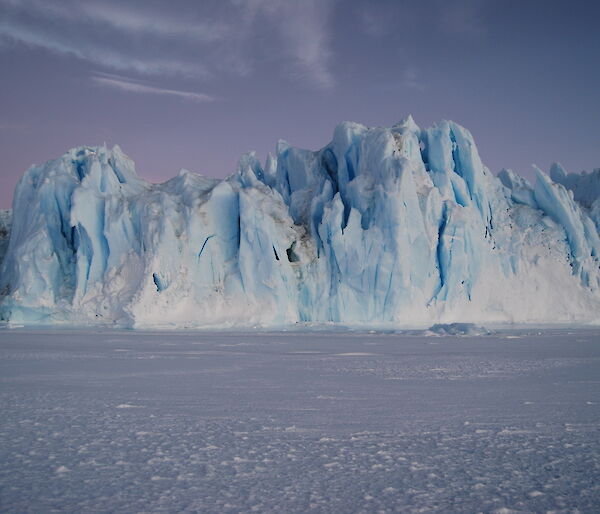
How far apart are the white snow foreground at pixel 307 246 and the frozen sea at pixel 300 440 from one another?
1593cm

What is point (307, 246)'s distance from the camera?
26000 millimetres

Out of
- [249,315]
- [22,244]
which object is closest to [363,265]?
[249,315]

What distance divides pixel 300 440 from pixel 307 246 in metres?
21.9

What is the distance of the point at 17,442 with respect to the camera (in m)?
4.07

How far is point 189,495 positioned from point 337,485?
0.81m

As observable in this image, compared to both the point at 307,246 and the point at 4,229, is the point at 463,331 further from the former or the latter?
the point at 4,229

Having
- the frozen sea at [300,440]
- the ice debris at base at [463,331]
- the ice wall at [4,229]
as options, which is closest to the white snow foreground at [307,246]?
the ice wall at [4,229]

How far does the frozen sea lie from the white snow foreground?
52.3 ft

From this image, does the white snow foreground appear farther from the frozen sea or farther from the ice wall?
the frozen sea

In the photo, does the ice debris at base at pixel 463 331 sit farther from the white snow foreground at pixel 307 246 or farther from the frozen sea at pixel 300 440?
the frozen sea at pixel 300 440

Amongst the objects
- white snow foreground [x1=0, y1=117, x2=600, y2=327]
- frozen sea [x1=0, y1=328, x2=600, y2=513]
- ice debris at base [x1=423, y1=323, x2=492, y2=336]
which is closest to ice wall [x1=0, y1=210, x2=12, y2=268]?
white snow foreground [x1=0, y1=117, x2=600, y2=327]

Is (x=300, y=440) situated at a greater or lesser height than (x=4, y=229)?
lesser

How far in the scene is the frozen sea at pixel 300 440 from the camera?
9.62 feet

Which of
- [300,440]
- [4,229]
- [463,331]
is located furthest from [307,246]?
[300,440]
